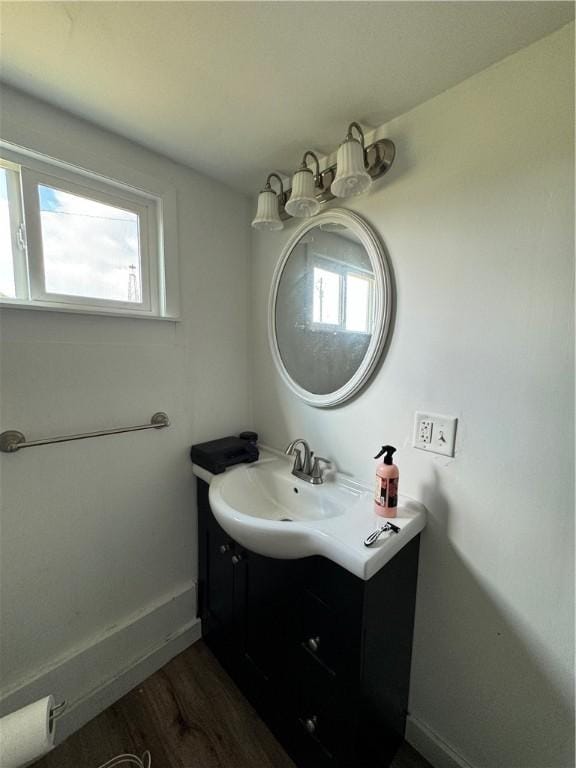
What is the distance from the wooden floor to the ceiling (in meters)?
2.13

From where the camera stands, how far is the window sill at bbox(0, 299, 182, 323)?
89 centimetres

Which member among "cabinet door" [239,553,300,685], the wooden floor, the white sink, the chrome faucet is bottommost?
the wooden floor

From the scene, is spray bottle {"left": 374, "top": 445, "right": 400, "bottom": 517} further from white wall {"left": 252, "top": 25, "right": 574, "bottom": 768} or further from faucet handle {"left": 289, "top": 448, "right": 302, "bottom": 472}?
faucet handle {"left": 289, "top": 448, "right": 302, "bottom": 472}

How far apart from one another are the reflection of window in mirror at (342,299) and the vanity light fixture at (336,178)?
235mm

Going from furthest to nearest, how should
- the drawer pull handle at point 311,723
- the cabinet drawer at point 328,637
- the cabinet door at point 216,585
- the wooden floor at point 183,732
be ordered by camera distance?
1. the cabinet door at point 216,585
2. the wooden floor at point 183,732
3. the drawer pull handle at point 311,723
4. the cabinet drawer at point 328,637

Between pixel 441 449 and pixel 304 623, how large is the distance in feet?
2.21

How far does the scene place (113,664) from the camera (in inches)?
46.0

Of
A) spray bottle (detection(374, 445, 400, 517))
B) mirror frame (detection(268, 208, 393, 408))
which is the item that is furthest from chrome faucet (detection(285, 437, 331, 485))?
spray bottle (detection(374, 445, 400, 517))

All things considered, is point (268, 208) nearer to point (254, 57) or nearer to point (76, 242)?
point (254, 57)

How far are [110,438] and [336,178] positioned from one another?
4.03 ft

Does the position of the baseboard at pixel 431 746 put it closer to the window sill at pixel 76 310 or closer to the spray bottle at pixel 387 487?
the spray bottle at pixel 387 487

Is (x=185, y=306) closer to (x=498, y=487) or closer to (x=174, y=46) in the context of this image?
(x=174, y=46)

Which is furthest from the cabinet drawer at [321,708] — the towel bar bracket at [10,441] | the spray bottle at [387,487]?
the towel bar bracket at [10,441]

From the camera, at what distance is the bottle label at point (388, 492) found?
901mm
